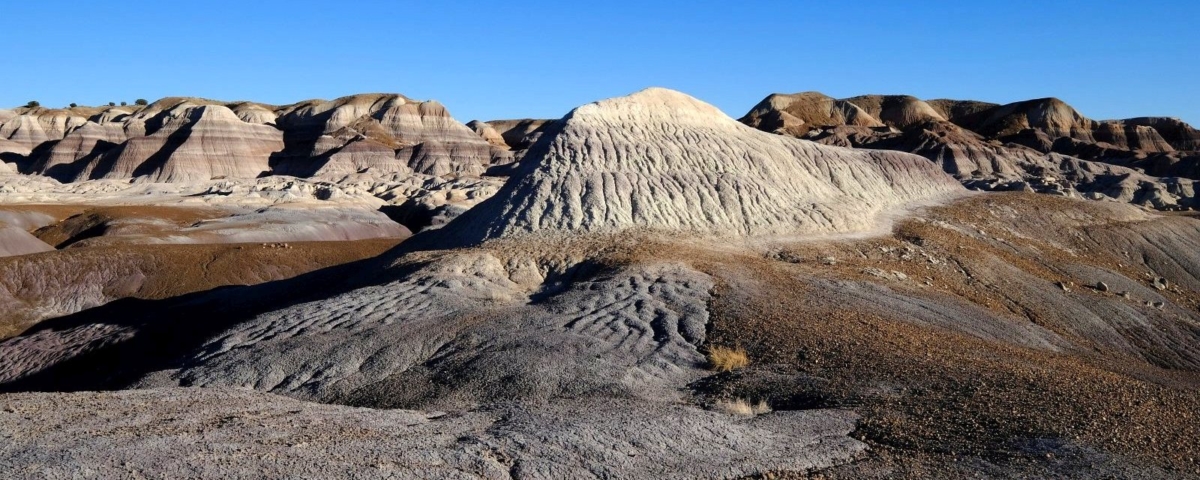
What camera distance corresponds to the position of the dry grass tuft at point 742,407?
1102 centimetres

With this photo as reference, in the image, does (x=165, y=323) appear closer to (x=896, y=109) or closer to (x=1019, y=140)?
(x=1019, y=140)

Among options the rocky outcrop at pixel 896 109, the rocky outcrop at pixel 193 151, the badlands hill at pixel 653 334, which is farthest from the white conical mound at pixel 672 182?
the rocky outcrop at pixel 896 109

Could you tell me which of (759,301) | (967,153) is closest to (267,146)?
(967,153)

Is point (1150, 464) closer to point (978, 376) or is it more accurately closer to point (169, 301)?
point (978, 376)

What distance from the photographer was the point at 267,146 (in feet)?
308

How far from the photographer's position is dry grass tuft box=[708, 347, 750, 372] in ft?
46.7

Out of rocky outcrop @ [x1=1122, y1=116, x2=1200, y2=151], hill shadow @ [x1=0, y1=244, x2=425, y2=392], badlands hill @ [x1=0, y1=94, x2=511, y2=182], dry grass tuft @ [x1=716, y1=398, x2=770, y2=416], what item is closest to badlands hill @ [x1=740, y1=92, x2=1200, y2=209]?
rocky outcrop @ [x1=1122, y1=116, x2=1200, y2=151]

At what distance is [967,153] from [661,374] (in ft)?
202

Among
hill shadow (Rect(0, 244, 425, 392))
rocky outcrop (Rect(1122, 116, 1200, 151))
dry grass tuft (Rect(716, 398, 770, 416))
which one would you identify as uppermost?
rocky outcrop (Rect(1122, 116, 1200, 151))

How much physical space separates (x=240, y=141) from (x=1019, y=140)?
7654cm

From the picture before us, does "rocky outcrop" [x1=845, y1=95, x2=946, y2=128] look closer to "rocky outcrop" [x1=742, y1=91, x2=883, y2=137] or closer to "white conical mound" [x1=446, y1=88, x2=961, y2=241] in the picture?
"rocky outcrop" [x1=742, y1=91, x2=883, y2=137]

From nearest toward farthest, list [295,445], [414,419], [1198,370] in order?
[295,445], [414,419], [1198,370]

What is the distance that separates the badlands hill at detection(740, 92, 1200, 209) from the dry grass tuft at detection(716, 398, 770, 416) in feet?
117

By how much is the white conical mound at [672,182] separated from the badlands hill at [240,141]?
6099 cm
